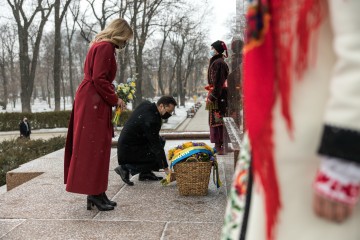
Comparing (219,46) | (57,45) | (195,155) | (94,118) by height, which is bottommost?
(195,155)

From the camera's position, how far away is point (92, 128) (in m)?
4.15

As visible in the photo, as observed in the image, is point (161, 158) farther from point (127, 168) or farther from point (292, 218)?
point (292, 218)

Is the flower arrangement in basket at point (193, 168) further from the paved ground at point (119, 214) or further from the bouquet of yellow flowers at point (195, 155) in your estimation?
the paved ground at point (119, 214)

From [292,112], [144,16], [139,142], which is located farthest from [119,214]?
[144,16]

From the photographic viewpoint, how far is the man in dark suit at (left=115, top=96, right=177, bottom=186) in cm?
540

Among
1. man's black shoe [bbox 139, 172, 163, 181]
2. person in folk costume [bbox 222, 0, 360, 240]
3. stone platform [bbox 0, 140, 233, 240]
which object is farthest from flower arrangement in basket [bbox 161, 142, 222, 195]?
person in folk costume [bbox 222, 0, 360, 240]

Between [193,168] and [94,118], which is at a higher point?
[94,118]

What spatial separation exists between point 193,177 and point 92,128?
4.22ft

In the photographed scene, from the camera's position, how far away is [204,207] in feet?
14.8

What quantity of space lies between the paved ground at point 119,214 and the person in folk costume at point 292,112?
261 centimetres

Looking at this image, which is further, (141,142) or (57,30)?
(57,30)

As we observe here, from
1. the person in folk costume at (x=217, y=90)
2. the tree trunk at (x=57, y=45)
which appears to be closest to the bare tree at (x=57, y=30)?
the tree trunk at (x=57, y=45)

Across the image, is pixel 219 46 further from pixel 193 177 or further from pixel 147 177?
pixel 193 177

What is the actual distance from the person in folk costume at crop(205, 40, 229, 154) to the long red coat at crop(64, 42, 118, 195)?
3016mm
